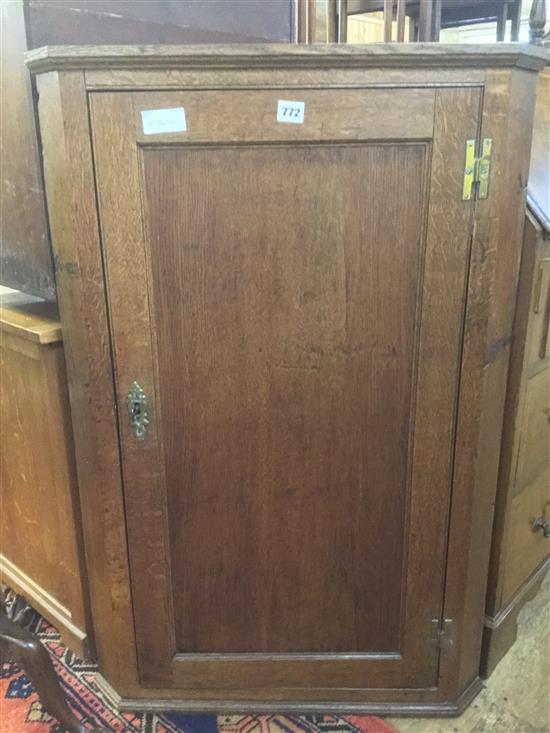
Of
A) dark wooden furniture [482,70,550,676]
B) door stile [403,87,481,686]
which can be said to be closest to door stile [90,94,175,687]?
door stile [403,87,481,686]

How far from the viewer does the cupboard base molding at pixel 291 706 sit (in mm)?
1430

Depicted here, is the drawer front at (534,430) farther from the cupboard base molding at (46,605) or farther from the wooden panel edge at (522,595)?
the cupboard base molding at (46,605)

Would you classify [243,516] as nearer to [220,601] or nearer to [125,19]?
[220,601]

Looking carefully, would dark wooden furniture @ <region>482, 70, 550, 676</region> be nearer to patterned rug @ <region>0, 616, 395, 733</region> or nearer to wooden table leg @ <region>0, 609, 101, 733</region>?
patterned rug @ <region>0, 616, 395, 733</region>

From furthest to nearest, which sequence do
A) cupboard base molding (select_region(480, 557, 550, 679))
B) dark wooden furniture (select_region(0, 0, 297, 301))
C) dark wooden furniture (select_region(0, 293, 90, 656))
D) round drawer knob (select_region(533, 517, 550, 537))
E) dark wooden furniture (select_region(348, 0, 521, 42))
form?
dark wooden furniture (select_region(348, 0, 521, 42)) → round drawer knob (select_region(533, 517, 550, 537)) → cupboard base molding (select_region(480, 557, 550, 679)) → dark wooden furniture (select_region(0, 293, 90, 656)) → dark wooden furniture (select_region(0, 0, 297, 301))

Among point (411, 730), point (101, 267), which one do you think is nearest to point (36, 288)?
point (101, 267)

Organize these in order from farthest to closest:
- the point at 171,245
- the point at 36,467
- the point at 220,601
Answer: the point at 36,467 → the point at 220,601 → the point at 171,245

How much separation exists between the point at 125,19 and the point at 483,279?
0.95m

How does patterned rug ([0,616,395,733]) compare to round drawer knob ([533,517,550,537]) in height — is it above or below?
below

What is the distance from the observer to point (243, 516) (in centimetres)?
129

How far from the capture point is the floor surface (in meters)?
1.41

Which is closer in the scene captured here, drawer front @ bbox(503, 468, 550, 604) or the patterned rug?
the patterned rug

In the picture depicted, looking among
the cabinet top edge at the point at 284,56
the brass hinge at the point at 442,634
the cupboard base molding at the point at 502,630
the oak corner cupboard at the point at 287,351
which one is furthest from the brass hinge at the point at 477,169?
the cupboard base molding at the point at 502,630

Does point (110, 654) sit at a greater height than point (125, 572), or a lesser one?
lesser
